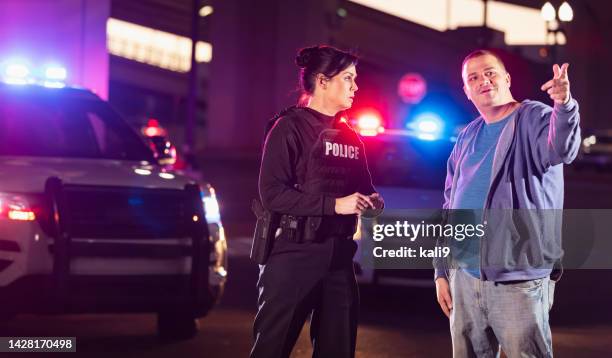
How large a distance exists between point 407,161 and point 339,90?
262 inches

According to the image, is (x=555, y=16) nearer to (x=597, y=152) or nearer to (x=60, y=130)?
(x=597, y=152)

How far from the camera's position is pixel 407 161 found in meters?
11.8

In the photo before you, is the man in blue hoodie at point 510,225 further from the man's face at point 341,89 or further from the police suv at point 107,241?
the police suv at point 107,241

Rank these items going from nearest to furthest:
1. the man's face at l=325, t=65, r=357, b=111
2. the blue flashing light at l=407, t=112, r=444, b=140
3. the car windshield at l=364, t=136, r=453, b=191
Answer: the man's face at l=325, t=65, r=357, b=111 → the car windshield at l=364, t=136, r=453, b=191 → the blue flashing light at l=407, t=112, r=444, b=140

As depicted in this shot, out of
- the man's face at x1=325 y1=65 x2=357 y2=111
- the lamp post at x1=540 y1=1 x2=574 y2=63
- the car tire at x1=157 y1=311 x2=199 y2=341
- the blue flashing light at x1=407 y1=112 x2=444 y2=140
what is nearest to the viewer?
the man's face at x1=325 y1=65 x2=357 y2=111

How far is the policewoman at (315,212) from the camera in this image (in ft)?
16.6

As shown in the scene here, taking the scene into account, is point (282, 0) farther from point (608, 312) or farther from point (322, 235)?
point (322, 235)

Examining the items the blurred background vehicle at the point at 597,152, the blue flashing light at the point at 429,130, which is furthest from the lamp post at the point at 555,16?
the blue flashing light at the point at 429,130

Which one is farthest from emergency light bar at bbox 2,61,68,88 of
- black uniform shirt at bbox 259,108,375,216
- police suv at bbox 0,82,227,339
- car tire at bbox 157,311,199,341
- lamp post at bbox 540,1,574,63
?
lamp post at bbox 540,1,574,63

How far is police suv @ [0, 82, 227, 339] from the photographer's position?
7.72 m

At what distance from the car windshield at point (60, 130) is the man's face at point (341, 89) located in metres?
4.31

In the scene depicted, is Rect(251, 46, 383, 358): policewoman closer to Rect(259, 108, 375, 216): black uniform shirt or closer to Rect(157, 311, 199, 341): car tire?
Rect(259, 108, 375, 216): black uniform shirt

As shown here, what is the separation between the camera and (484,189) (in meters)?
4.98

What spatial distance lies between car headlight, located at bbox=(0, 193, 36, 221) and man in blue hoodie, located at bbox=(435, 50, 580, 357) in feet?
11.7
